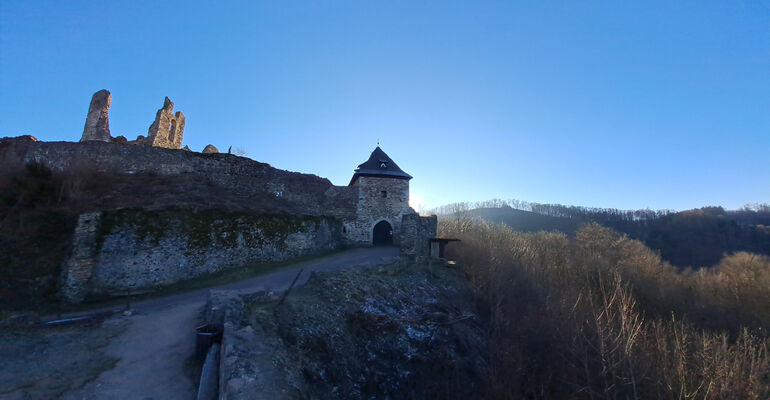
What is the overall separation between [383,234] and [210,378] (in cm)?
1396

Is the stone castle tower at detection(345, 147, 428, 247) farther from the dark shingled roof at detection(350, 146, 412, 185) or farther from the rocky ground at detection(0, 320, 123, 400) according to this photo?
the rocky ground at detection(0, 320, 123, 400)

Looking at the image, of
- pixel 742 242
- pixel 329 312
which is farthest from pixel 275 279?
pixel 742 242

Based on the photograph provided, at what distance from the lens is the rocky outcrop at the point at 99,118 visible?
51.1ft

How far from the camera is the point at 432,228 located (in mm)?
17125

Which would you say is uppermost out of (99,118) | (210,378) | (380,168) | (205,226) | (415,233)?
(99,118)

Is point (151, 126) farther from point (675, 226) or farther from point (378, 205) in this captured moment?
point (675, 226)

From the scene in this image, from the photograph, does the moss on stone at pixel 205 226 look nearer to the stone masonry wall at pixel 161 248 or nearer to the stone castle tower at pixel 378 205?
the stone masonry wall at pixel 161 248

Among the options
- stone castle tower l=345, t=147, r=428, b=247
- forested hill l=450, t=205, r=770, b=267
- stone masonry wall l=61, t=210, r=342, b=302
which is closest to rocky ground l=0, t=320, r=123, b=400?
stone masonry wall l=61, t=210, r=342, b=302

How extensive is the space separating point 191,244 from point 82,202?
416cm

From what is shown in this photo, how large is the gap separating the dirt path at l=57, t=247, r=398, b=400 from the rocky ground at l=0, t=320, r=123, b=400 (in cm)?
21

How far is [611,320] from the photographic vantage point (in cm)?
823

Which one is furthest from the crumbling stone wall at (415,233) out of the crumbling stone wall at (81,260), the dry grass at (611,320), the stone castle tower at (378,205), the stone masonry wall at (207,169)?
the crumbling stone wall at (81,260)

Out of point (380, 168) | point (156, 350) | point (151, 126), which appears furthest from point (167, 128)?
point (156, 350)

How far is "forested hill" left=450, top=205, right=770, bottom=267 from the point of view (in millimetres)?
38844
